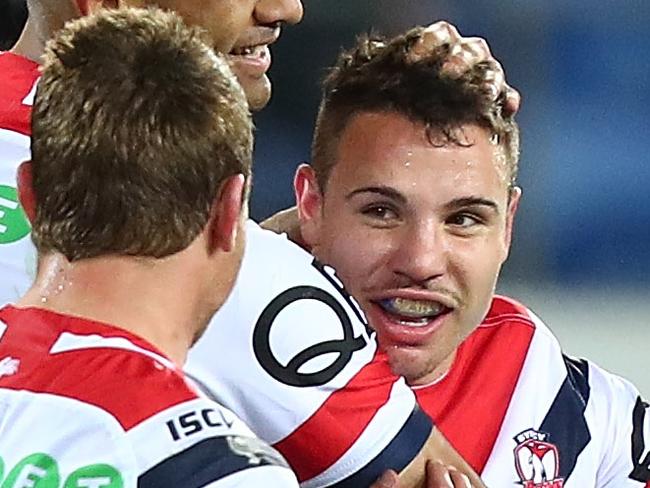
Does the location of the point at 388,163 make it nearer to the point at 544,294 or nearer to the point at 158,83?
the point at 158,83

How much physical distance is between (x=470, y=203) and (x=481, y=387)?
0.71ft

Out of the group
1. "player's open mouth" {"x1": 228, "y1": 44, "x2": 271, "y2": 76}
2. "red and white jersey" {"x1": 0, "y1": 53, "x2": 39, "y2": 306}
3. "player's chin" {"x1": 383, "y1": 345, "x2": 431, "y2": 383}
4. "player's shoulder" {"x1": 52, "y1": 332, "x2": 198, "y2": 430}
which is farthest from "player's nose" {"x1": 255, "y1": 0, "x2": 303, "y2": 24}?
"player's shoulder" {"x1": 52, "y1": 332, "x2": 198, "y2": 430}

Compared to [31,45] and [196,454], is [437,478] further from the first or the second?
[31,45]

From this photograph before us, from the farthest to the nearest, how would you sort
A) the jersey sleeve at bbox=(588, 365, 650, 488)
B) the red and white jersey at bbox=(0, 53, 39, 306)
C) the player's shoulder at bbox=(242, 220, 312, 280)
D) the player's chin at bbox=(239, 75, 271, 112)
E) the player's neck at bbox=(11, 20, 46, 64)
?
the jersey sleeve at bbox=(588, 365, 650, 488)
the player's chin at bbox=(239, 75, 271, 112)
the player's neck at bbox=(11, 20, 46, 64)
the red and white jersey at bbox=(0, 53, 39, 306)
the player's shoulder at bbox=(242, 220, 312, 280)

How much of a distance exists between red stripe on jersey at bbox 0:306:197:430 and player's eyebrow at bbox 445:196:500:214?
0.67 meters

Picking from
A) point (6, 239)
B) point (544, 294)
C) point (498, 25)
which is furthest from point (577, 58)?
point (6, 239)

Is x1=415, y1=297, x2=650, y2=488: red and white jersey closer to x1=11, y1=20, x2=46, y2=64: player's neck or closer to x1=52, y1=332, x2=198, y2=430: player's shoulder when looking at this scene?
x1=11, y1=20, x2=46, y2=64: player's neck

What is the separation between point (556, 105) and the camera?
3.64 metres

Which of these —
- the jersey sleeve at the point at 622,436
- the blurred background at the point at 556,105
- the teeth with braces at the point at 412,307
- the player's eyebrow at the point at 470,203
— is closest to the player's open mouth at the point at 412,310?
the teeth with braces at the point at 412,307

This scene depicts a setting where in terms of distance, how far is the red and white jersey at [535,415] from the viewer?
166cm

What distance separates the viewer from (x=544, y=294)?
3.75 meters

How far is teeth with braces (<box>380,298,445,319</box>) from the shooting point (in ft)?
5.41

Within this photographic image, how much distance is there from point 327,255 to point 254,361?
51cm

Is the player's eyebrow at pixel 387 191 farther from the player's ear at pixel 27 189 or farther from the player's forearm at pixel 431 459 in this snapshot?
the player's ear at pixel 27 189
